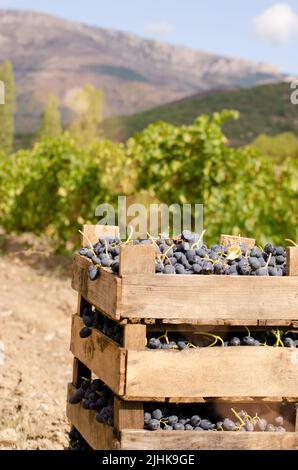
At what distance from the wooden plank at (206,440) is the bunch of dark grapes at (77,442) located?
603mm

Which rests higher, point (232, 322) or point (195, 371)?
point (232, 322)

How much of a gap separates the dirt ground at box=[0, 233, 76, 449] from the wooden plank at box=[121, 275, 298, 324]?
1653 mm

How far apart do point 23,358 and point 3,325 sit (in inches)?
47.8

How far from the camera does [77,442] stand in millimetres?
3414

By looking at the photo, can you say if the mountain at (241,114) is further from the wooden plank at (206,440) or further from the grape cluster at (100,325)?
the wooden plank at (206,440)

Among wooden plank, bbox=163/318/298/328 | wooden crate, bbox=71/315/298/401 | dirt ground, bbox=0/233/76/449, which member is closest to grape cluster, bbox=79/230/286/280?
wooden plank, bbox=163/318/298/328

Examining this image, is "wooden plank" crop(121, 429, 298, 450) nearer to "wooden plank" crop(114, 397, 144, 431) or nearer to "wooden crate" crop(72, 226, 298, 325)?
"wooden plank" crop(114, 397, 144, 431)

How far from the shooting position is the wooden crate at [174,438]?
281cm

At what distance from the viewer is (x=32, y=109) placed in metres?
152

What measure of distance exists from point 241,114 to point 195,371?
66094mm

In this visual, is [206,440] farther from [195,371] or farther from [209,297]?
[209,297]

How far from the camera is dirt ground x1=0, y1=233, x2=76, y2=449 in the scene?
169 inches

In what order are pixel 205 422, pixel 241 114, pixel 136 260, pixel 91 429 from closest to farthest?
1. pixel 136 260
2. pixel 205 422
3. pixel 91 429
4. pixel 241 114

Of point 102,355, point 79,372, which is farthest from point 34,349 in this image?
point 102,355
